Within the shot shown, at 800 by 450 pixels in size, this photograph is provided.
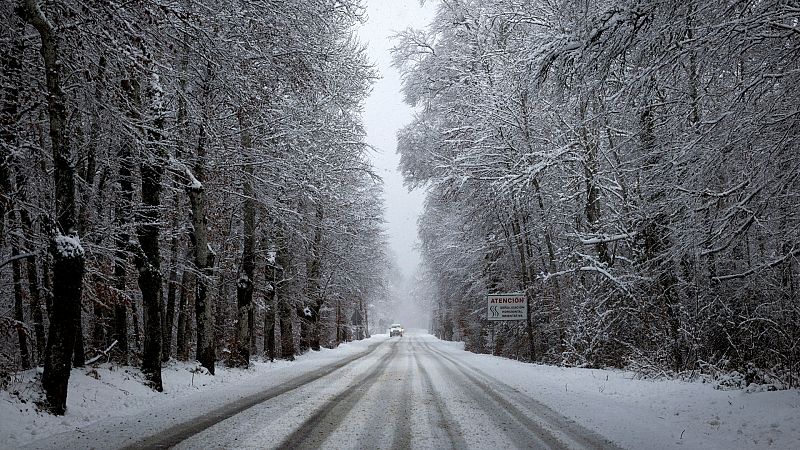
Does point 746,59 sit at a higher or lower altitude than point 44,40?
lower

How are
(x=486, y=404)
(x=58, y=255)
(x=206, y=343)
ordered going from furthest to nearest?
(x=206, y=343) < (x=486, y=404) < (x=58, y=255)

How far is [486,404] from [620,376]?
16.2ft

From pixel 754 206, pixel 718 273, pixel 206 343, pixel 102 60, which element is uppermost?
pixel 102 60

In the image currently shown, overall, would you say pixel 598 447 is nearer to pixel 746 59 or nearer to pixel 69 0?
pixel 746 59

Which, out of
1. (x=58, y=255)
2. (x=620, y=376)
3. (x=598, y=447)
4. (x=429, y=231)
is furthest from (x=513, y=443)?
(x=429, y=231)

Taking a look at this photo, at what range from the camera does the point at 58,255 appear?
6875 mm

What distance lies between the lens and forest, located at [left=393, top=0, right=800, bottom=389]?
237 inches

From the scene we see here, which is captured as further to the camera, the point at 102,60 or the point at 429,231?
the point at 429,231

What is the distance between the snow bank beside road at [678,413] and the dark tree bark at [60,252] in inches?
275

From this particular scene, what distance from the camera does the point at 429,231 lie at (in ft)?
104

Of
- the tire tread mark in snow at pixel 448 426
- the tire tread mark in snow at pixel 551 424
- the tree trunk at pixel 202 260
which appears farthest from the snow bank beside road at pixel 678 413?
the tree trunk at pixel 202 260

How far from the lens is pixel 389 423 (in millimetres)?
6629

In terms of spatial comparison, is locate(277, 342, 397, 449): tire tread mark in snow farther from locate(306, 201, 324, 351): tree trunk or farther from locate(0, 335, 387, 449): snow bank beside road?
locate(306, 201, 324, 351): tree trunk

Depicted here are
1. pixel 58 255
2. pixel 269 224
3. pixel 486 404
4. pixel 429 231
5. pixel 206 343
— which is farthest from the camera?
pixel 429 231
